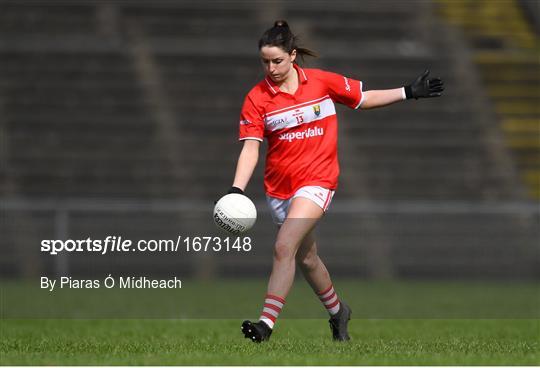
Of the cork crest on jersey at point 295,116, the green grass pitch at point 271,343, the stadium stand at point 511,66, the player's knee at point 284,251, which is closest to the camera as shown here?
the green grass pitch at point 271,343

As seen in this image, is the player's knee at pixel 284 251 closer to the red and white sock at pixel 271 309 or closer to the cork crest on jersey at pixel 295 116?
the red and white sock at pixel 271 309

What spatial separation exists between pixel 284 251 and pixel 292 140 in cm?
67

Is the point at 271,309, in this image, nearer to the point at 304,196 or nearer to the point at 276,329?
the point at 304,196

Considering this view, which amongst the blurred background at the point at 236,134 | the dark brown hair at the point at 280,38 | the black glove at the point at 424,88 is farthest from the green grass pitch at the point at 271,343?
the blurred background at the point at 236,134

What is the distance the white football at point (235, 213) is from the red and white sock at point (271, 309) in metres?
0.43

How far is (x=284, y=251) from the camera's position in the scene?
6727 mm

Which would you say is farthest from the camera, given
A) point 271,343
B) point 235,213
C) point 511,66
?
point 511,66

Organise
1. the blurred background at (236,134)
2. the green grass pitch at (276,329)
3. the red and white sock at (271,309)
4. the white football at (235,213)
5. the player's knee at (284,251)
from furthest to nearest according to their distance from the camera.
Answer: the blurred background at (236,134), the player's knee at (284,251), the red and white sock at (271,309), the white football at (235,213), the green grass pitch at (276,329)

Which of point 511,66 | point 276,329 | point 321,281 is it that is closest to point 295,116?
point 321,281

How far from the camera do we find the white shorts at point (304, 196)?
6.87 metres

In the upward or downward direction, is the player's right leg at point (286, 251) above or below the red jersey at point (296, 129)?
below

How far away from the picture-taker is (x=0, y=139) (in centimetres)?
1814

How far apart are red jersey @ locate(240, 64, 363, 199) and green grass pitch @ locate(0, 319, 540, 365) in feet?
3.20

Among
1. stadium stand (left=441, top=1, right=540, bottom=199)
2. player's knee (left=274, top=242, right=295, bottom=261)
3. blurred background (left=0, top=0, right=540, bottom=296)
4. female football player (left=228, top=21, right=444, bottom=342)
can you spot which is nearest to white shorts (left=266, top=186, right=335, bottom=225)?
female football player (left=228, top=21, right=444, bottom=342)
